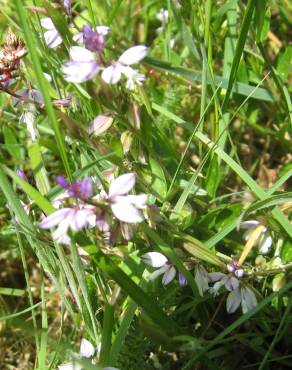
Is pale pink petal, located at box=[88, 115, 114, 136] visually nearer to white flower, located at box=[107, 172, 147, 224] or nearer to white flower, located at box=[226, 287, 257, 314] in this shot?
white flower, located at box=[107, 172, 147, 224]

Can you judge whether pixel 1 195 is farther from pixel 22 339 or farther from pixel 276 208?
pixel 276 208

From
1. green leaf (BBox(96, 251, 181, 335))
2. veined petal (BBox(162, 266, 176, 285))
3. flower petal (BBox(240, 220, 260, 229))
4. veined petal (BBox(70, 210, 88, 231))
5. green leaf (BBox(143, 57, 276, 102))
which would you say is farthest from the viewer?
green leaf (BBox(143, 57, 276, 102))

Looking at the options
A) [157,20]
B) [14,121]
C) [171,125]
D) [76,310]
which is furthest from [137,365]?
[157,20]

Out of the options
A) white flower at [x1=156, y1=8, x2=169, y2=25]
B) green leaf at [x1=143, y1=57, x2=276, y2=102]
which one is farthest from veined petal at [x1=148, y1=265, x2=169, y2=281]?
white flower at [x1=156, y1=8, x2=169, y2=25]

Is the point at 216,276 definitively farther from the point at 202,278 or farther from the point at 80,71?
the point at 80,71

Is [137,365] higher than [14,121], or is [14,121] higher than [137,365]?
[14,121]
